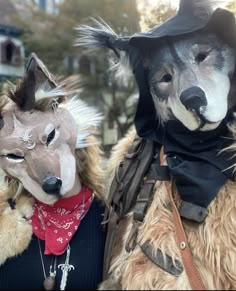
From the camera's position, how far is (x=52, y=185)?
1.57 metres

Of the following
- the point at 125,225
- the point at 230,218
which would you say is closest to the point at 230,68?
the point at 230,218

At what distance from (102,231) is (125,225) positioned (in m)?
0.20

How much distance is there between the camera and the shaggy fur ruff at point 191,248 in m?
1.36

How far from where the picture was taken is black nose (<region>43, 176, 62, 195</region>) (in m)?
1.58

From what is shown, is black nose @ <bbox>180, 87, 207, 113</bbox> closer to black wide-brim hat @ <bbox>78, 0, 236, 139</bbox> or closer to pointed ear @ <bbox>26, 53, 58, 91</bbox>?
black wide-brim hat @ <bbox>78, 0, 236, 139</bbox>

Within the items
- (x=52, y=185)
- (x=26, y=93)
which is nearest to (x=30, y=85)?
(x=26, y=93)

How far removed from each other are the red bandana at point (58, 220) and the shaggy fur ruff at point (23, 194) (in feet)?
0.11

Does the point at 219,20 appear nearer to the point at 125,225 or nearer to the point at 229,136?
the point at 229,136

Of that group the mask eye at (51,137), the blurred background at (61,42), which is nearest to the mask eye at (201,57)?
the mask eye at (51,137)

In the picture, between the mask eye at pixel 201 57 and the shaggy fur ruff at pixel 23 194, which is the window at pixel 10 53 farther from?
the mask eye at pixel 201 57

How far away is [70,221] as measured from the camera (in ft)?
5.71

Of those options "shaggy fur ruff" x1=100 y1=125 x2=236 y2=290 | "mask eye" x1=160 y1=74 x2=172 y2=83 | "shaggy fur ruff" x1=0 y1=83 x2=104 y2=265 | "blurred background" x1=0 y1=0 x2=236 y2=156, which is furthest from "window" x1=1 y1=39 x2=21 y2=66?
"shaggy fur ruff" x1=100 y1=125 x2=236 y2=290

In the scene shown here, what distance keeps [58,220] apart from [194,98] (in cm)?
68

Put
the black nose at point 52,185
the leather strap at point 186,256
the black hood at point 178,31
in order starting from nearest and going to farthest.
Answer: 1. the leather strap at point 186,256
2. the black hood at point 178,31
3. the black nose at point 52,185
